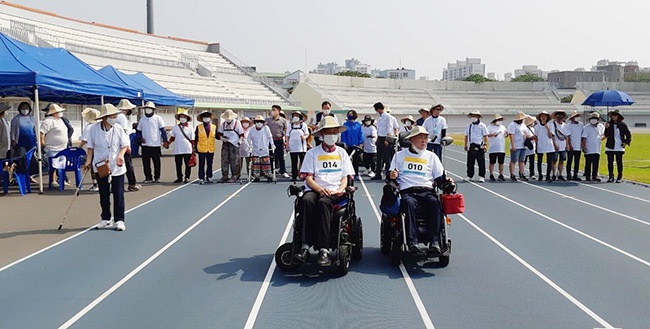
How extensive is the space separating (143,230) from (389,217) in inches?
161

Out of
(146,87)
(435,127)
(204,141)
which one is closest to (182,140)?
(204,141)

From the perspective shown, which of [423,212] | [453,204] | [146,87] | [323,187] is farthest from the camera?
[146,87]

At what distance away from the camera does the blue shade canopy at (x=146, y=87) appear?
22938 mm

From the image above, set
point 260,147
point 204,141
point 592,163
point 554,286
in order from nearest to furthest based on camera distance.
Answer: point 554,286, point 204,141, point 260,147, point 592,163

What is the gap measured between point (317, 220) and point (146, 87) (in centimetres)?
2009

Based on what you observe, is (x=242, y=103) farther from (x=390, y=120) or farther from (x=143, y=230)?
(x=143, y=230)

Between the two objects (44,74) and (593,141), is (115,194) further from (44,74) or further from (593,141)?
(593,141)

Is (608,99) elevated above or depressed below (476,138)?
above

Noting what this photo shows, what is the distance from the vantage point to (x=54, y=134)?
14.7 metres

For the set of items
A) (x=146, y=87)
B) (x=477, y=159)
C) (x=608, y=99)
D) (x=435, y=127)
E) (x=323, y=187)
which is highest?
(x=146, y=87)

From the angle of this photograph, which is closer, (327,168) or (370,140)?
(327,168)

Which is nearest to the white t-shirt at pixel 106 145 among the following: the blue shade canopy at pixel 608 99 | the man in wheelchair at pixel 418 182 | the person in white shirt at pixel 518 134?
the man in wheelchair at pixel 418 182

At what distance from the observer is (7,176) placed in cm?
1374

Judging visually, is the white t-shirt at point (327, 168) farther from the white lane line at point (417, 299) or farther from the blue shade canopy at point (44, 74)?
the blue shade canopy at point (44, 74)
